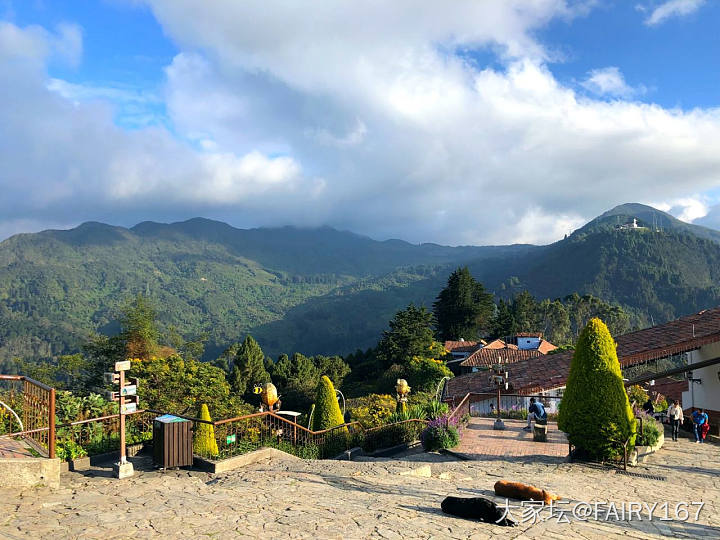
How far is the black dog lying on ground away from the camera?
730cm

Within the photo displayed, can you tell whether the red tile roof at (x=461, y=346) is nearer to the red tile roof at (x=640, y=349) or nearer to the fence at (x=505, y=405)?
the red tile roof at (x=640, y=349)

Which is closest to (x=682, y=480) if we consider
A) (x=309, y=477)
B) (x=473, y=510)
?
(x=473, y=510)

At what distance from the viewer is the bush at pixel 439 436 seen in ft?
46.4

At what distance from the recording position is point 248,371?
211 feet

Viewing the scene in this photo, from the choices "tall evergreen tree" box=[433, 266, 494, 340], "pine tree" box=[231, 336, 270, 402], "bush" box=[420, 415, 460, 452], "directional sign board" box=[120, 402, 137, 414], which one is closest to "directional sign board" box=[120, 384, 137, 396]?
"directional sign board" box=[120, 402, 137, 414]

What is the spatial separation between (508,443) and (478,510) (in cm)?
804

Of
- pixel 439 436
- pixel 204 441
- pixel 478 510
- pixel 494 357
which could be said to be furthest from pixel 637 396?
pixel 494 357

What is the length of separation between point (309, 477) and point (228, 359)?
8570 centimetres

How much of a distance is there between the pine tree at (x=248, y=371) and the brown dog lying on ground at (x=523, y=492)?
178 ft

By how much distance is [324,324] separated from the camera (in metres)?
199

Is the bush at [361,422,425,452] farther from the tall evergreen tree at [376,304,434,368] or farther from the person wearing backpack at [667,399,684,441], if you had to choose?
the tall evergreen tree at [376,304,434,368]

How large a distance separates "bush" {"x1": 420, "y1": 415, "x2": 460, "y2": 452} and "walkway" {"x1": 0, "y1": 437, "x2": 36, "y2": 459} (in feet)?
31.0

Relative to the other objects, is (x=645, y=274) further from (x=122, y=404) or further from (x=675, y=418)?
(x=122, y=404)

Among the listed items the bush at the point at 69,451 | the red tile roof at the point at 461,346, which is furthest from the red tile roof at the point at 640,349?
the red tile roof at the point at 461,346
